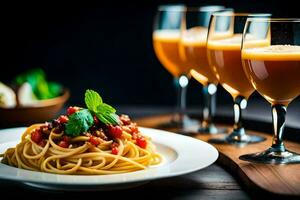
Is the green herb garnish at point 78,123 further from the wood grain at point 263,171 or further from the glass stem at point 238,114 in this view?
the glass stem at point 238,114

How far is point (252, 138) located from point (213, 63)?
14.8 inches

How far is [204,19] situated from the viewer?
3283 millimetres

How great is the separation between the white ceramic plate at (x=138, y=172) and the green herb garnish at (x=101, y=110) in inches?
8.9

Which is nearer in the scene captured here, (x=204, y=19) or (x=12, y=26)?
(x=204, y=19)

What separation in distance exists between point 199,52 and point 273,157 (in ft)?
2.85

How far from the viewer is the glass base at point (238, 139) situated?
285 cm

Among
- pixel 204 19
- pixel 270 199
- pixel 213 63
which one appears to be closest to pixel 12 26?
pixel 204 19

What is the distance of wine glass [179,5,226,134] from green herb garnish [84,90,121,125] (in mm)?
821

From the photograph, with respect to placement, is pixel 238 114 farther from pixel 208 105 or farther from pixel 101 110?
pixel 101 110

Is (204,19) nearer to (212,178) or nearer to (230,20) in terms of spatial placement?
(230,20)

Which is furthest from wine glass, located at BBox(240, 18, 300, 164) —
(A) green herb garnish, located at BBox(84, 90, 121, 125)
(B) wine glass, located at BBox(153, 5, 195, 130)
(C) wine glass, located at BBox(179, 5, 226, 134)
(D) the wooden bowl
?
(D) the wooden bowl

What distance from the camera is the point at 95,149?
7.95 feet

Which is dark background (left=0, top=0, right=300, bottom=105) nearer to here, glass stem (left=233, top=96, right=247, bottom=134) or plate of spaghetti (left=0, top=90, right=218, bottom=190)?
glass stem (left=233, top=96, right=247, bottom=134)

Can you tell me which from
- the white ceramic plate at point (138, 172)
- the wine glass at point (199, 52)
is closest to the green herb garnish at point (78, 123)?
the white ceramic plate at point (138, 172)
